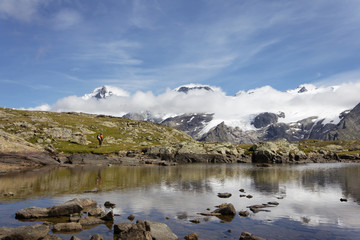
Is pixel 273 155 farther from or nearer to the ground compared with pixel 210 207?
farther from the ground

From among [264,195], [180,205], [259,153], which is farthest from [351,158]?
[180,205]

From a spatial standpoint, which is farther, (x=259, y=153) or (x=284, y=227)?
(x=259, y=153)

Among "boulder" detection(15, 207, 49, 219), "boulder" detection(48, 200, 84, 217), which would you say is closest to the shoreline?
"boulder" detection(15, 207, 49, 219)

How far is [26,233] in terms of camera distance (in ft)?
83.8

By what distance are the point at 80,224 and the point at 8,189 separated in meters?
34.2

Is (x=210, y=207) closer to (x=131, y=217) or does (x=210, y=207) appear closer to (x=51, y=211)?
(x=131, y=217)

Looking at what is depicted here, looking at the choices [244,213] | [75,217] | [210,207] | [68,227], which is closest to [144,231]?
[68,227]

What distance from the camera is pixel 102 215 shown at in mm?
34750

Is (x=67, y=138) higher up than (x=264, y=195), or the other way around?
(x=67, y=138)

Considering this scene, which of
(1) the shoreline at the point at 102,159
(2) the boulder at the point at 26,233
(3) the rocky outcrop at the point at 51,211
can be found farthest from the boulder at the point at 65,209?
(1) the shoreline at the point at 102,159

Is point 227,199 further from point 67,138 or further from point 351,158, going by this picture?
point 351,158

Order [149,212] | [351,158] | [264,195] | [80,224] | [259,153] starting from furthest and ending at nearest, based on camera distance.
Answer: [351,158]
[259,153]
[264,195]
[149,212]
[80,224]

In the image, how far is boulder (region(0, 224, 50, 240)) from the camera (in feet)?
83.1

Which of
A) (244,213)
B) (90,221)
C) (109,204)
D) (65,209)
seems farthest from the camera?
(109,204)
